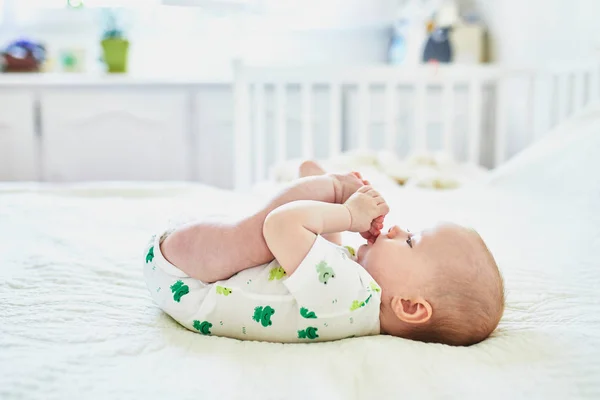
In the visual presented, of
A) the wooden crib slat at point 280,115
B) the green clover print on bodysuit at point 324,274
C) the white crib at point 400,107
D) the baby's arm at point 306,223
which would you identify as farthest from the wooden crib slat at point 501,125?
the green clover print on bodysuit at point 324,274

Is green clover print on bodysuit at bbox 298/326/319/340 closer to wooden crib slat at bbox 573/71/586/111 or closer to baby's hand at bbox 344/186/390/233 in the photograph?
baby's hand at bbox 344/186/390/233

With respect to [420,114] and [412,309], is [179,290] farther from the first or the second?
[420,114]

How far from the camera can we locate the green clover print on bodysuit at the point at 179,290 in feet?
2.65

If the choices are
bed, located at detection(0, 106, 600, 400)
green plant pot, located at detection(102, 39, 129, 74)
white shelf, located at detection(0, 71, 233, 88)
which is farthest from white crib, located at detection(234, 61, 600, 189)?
bed, located at detection(0, 106, 600, 400)

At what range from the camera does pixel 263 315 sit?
77cm

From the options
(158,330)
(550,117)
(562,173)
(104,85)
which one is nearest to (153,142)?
(104,85)

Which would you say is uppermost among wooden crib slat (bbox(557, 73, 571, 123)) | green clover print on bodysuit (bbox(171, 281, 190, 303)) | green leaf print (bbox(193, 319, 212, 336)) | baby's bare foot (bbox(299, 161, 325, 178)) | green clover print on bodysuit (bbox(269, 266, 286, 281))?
wooden crib slat (bbox(557, 73, 571, 123))

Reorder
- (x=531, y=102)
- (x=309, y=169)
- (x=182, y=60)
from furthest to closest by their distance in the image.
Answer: (x=182, y=60), (x=531, y=102), (x=309, y=169)

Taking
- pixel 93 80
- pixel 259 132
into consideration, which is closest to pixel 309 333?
pixel 259 132

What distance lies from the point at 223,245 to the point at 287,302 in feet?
0.38

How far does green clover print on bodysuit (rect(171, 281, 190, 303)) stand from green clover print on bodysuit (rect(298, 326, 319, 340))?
16 centimetres

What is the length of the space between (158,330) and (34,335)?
0.14 metres

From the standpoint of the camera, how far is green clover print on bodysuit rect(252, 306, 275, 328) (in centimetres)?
77

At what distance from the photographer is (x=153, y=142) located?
275cm
